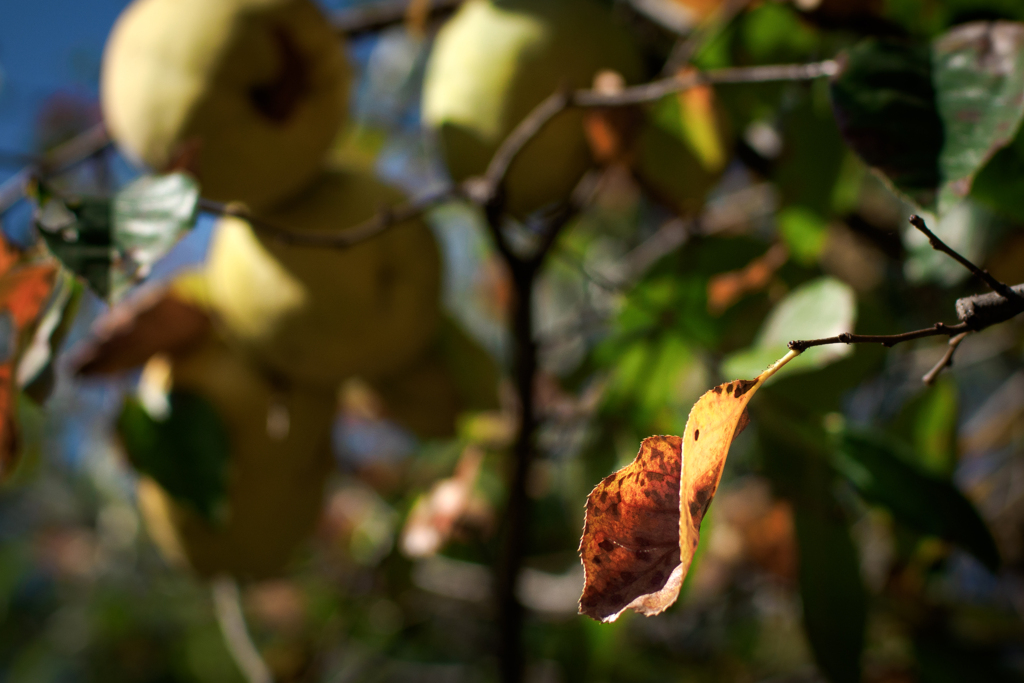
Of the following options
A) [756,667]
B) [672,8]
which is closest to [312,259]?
[672,8]

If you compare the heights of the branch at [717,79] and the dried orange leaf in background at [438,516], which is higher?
the branch at [717,79]

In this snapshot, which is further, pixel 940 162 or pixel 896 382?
pixel 896 382

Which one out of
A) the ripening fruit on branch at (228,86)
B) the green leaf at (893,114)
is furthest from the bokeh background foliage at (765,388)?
the ripening fruit on branch at (228,86)

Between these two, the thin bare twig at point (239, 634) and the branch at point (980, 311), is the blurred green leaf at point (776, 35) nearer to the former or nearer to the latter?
the branch at point (980, 311)

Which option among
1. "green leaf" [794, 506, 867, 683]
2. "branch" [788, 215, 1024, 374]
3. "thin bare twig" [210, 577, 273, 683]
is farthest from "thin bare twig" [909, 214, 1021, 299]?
"thin bare twig" [210, 577, 273, 683]

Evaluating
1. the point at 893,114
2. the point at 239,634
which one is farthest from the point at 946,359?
A: the point at 239,634

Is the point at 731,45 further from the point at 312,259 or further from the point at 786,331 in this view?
the point at 312,259

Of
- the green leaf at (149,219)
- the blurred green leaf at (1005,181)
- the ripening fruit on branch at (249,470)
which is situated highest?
the green leaf at (149,219)

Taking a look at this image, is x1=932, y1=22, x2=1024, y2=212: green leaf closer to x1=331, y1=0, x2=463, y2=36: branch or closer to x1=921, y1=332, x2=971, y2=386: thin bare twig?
x1=921, y1=332, x2=971, y2=386: thin bare twig
